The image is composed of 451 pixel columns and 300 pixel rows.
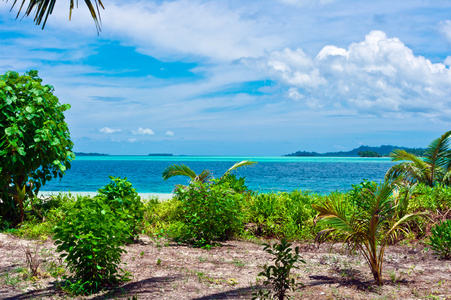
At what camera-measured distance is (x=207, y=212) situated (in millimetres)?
7012

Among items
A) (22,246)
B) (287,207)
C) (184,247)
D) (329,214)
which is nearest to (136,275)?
(184,247)

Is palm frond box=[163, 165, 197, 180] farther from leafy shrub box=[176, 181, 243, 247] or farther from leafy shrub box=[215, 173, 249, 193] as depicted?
leafy shrub box=[176, 181, 243, 247]

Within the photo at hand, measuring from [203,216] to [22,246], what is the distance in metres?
3.39

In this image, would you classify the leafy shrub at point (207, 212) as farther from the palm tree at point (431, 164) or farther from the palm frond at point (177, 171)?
the palm tree at point (431, 164)

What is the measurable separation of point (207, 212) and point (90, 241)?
322cm

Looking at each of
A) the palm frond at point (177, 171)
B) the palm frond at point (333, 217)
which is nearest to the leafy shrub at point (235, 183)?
the palm frond at point (177, 171)

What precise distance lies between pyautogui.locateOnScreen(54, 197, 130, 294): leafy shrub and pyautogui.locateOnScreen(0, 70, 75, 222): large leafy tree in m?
3.92

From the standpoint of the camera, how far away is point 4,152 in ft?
23.7

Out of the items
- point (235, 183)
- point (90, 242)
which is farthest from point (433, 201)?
point (90, 242)

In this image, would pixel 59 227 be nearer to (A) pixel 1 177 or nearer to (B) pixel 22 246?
(B) pixel 22 246

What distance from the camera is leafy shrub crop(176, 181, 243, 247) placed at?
696 cm

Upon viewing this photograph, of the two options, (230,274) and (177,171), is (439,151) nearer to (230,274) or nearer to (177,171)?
(177,171)

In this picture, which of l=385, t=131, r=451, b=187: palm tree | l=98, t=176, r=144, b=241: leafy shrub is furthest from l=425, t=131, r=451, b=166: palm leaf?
l=98, t=176, r=144, b=241: leafy shrub

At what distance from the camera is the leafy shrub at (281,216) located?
7672mm
